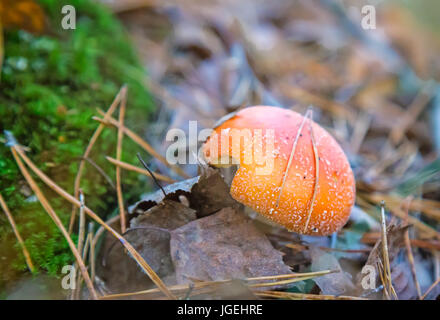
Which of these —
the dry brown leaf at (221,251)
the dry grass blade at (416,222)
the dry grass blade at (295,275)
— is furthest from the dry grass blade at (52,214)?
the dry grass blade at (416,222)

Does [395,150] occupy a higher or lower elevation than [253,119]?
lower

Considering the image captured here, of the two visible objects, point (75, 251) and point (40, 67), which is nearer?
point (75, 251)

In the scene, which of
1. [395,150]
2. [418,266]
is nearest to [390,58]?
[395,150]

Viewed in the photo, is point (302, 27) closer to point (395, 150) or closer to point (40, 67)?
point (395, 150)

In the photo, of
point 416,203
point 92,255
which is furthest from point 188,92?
point 416,203

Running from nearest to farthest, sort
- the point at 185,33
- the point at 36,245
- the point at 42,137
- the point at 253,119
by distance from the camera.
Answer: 1. the point at 36,245
2. the point at 253,119
3. the point at 42,137
4. the point at 185,33

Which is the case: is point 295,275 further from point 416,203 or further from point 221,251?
point 416,203

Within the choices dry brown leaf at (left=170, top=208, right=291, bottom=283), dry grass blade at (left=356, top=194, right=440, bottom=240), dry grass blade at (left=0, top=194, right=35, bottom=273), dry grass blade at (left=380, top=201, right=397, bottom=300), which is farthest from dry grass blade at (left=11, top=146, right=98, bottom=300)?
dry grass blade at (left=356, top=194, right=440, bottom=240)
